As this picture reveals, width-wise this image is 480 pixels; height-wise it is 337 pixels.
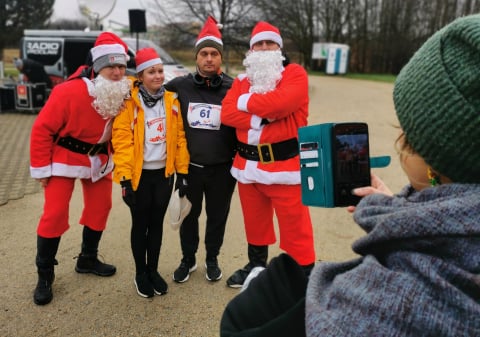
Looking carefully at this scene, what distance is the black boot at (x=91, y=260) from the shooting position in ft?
11.7

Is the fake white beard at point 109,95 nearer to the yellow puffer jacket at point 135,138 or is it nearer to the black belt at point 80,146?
the yellow puffer jacket at point 135,138

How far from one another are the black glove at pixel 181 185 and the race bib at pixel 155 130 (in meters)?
0.35

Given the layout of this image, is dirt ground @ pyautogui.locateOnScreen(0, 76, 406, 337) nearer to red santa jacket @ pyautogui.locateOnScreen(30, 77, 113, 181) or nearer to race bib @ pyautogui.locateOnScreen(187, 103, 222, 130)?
red santa jacket @ pyautogui.locateOnScreen(30, 77, 113, 181)

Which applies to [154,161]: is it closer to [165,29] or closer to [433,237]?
[433,237]

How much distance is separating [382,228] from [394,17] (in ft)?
129

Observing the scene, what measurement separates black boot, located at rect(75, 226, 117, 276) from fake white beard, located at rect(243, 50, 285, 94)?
6.09 feet

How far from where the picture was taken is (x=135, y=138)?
301 cm

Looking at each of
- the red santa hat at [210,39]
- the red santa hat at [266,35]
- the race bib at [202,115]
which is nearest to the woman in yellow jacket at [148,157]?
the race bib at [202,115]

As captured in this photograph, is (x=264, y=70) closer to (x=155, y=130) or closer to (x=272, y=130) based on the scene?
(x=272, y=130)

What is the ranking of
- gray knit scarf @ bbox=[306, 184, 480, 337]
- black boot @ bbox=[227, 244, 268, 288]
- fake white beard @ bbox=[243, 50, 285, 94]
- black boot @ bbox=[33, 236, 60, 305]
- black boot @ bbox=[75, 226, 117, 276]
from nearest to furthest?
gray knit scarf @ bbox=[306, 184, 480, 337] < fake white beard @ bbox=[243, 50, 285, 94] < black boot @ bbox=[33, 236, 60, 305] < black boot @ bbox=[227, 244, 268, 288] < black boot @ bbox=[75, 226, 117, 276]

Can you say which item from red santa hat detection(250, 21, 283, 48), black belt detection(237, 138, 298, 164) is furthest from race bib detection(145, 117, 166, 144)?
red santa hat detection(250, 21, 283, 48)

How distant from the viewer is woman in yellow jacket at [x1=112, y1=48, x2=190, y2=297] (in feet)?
9.78

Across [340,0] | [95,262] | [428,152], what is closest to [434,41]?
[428,152]

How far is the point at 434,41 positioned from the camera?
0.90 metres
